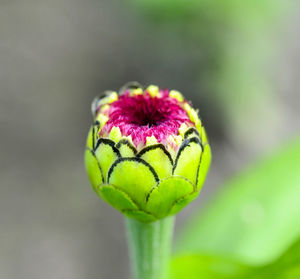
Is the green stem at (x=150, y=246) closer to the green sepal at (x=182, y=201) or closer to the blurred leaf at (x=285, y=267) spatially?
the green sepal at (x=182, y=201)

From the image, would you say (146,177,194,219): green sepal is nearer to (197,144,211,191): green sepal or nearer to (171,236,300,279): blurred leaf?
(197,144,211,191): green sepal

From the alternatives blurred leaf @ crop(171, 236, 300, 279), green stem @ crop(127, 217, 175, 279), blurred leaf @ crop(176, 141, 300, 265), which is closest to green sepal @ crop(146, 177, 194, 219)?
green stem @ crop(127, 217, 175, 279)

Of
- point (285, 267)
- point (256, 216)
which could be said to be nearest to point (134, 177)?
point (285, 267)

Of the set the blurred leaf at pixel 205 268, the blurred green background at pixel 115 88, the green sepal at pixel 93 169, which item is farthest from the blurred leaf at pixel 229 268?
the blurred green background at pixel 115 88

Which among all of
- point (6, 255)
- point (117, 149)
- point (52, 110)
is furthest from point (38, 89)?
point (117, 149)

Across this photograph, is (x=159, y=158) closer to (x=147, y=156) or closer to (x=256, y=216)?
(x=147, y=156)

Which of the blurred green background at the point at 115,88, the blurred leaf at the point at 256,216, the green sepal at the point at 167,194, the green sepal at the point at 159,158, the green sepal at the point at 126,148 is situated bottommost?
the green sepal at the point at 167,194

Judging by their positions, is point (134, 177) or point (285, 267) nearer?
point (134, 177)
